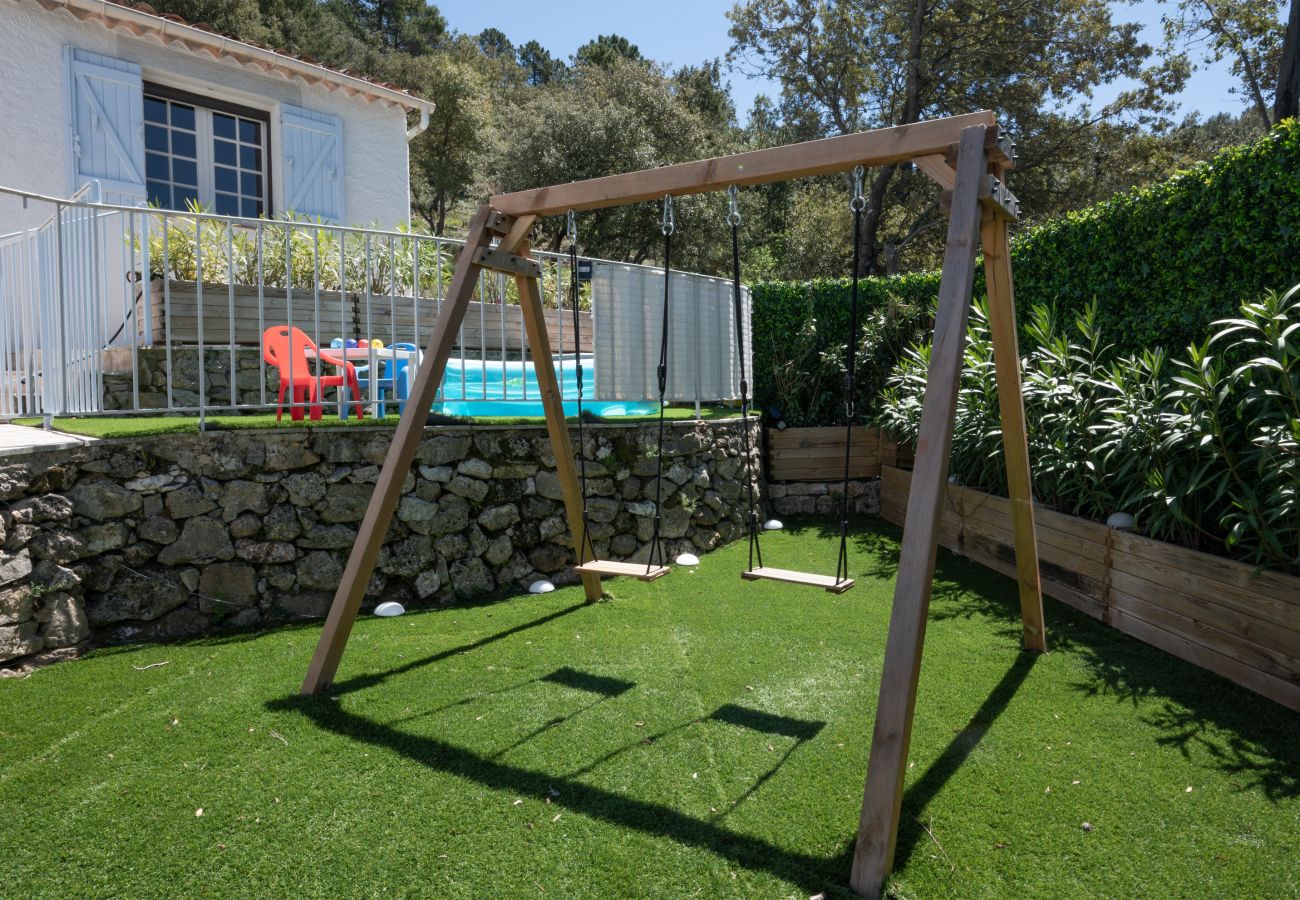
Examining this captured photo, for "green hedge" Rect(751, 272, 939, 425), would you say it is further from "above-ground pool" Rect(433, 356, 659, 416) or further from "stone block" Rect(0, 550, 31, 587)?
"stone block" Rect(0, 550, 31, 587)

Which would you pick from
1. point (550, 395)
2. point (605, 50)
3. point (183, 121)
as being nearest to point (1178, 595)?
point (550, 395)

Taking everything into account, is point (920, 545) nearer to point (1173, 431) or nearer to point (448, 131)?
point (1173, 431)

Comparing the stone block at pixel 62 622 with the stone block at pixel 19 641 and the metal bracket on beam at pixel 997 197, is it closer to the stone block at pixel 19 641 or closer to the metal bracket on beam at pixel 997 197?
the stone block at pixel 19 641

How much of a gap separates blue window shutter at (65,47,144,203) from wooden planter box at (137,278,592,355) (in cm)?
299

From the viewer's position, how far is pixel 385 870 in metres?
2.23

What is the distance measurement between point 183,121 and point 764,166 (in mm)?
8989

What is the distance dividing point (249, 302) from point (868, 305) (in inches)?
231

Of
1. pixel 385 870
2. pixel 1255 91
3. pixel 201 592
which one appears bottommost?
pixel 385 870

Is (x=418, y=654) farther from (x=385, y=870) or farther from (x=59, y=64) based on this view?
(x=59, y=64)

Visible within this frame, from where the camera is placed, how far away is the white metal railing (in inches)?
174

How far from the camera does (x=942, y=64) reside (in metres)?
14.7

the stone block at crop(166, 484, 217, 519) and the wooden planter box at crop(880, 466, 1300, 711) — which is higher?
the stone block at crop(166, 484, 217, 519)

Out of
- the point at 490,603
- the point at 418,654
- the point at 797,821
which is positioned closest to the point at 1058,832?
the point at 797,821

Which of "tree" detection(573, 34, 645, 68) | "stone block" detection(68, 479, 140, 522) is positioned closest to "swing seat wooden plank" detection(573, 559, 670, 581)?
"stone block" detection(68, 479, 140, 522)
